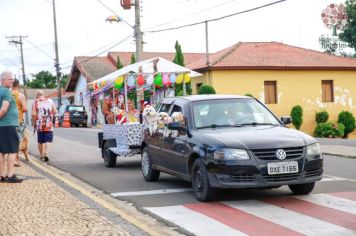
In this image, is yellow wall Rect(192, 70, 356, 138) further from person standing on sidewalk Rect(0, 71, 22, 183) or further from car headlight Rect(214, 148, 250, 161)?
car headlight Rect(214, 148, 250, 161)

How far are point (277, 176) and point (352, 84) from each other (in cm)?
3160

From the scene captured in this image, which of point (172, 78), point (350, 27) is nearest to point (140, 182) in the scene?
point (172, 78)

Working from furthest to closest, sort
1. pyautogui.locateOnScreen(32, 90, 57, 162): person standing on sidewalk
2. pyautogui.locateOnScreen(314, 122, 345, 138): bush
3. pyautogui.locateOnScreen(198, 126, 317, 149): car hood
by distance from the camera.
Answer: pyautogui.locateOnScreen(314, 122, 345, 138): bush < pyautogui.locateOnScreen(32, 90, 57, 162): person standing on sidewalk < pyautogui.locateOnScreen(198, 126, 317, 149): car hood

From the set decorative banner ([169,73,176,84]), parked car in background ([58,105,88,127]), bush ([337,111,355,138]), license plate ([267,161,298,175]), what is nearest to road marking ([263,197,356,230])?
license plate ([267,161,298,175])

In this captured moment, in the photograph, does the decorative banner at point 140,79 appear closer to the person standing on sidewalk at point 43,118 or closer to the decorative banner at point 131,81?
the decorative banner at point 131,81

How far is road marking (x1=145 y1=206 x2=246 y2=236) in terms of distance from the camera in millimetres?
6633

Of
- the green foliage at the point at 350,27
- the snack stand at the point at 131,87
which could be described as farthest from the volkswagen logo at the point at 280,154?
the green foliage at the point at 350,27

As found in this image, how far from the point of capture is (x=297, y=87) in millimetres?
36438

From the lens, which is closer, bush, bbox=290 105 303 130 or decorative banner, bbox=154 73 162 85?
decorative banner, bbox=154 73 162 85

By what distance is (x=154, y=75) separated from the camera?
50.0 feet

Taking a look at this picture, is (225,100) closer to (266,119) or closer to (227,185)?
(266,119)

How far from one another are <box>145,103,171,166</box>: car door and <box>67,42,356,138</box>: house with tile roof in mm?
23707

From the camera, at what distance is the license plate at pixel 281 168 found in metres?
7.96

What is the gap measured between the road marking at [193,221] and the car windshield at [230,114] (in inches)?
66.3
